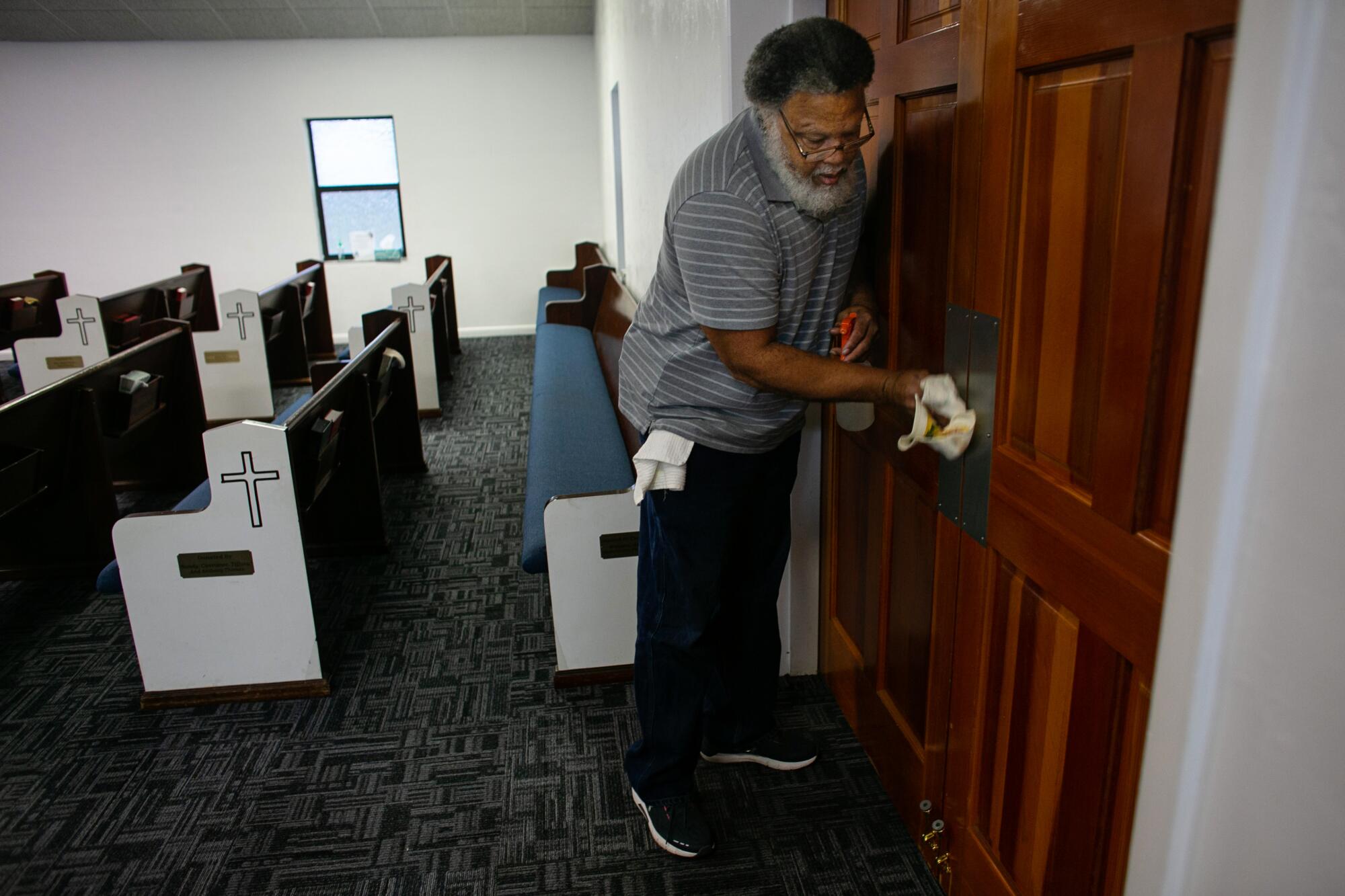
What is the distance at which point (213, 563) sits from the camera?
6.80 ft

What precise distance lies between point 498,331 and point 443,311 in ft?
5.96

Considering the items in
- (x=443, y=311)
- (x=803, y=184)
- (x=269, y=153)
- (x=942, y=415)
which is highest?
(x=269, y=153)

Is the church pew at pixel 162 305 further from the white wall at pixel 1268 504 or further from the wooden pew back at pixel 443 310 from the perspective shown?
the white wall at pixel 1268 504

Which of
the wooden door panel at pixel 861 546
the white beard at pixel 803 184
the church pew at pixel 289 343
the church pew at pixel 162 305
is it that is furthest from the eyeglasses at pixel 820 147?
the church pew at pixel 289 343

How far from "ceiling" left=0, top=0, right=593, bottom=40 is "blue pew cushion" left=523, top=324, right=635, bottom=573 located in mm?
3721

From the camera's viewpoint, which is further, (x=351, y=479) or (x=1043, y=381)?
(x=351, y=479)

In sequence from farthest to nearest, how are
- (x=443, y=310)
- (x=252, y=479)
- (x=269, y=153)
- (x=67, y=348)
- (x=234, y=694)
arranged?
(x=269, y=153), (x=443, y=310), (x=67, y=348), (x=234, y=694), (x=252, y=479)

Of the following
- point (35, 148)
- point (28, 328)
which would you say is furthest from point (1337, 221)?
point (35, 148)

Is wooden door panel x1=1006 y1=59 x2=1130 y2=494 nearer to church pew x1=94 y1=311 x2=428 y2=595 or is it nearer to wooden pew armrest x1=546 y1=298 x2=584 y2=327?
church pew x1=94 y1=311 x2=428 y2=595

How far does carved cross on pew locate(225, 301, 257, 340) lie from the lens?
450 centimetres

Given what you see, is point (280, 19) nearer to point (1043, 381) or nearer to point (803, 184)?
point (803, 184)

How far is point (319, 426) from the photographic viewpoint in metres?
2.41

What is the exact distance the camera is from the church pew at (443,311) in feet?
18.1

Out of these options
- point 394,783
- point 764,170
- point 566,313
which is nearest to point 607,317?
point 566,313
